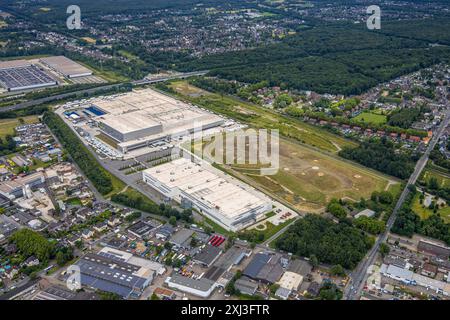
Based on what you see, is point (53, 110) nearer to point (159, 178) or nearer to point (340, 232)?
point (159, 178)

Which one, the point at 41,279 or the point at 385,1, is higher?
the point at 385,1

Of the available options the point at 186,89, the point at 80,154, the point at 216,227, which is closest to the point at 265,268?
the point at 216,227

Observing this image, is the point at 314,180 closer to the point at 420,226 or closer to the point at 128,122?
the point at 420,226

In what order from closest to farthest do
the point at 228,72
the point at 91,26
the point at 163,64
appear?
the point at 228,72
the point at 163,64
the point at 91,26

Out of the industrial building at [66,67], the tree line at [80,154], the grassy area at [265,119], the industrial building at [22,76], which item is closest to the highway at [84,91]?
the grassy area at [265,119]

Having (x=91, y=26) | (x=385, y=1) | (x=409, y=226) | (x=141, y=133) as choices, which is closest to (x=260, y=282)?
(x=409, y=226)

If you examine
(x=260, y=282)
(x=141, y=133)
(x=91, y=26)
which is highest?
(x=91, y=26)

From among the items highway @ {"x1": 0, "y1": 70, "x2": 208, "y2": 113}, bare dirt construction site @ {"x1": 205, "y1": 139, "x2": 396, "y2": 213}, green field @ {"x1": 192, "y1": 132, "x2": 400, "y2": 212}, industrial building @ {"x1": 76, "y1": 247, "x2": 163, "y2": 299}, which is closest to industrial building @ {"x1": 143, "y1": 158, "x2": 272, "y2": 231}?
green field @ {"x1": 192, "y1": 132, "x2": 400, "y2": 212}
